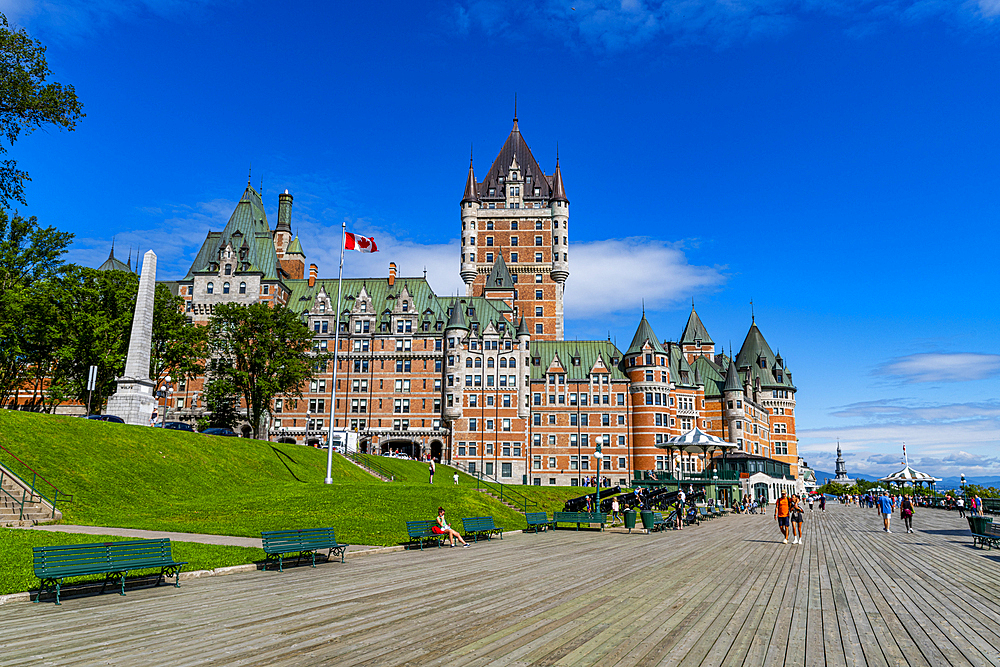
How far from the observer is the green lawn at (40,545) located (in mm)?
12539

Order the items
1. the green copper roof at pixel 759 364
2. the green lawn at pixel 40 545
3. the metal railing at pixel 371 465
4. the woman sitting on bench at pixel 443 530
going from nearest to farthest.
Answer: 1. the green lawn at pixel 40 545
2. the woman sitting on bench at pixel 443 530
3. the metal railing at pixel 371 465
4. the green copper roof at pixel 759 364

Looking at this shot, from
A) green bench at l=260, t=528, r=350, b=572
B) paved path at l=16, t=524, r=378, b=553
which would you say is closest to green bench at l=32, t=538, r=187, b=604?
green bench at l=260, t=528, r=350, b=572

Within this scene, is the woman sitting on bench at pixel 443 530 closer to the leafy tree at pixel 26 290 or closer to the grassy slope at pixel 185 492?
the grassy slope at pixel 185 492

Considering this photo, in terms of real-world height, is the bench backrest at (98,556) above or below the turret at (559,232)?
below

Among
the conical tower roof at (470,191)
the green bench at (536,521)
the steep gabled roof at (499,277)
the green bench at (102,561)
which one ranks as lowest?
the green bench at (536,521)

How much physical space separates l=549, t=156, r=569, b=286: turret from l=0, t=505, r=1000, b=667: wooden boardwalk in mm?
79818

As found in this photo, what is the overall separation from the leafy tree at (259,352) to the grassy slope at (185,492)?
2139cm

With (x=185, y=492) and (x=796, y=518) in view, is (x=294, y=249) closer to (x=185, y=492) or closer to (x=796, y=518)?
(x=185, y=492)

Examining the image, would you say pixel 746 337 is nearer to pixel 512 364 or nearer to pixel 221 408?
pixel 512 364

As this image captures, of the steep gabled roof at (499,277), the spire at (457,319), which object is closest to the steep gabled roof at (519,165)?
the steep gabled roof at (499,277)

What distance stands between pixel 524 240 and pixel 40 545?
85.0 meters

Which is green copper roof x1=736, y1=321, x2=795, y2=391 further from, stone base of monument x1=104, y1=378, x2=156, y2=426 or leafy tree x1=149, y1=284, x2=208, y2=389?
stone base of monument x1=104, y1=378, x2=156, y2=426

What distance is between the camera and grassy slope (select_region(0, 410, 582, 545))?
2434 cm

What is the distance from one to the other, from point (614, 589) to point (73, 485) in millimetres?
24329
